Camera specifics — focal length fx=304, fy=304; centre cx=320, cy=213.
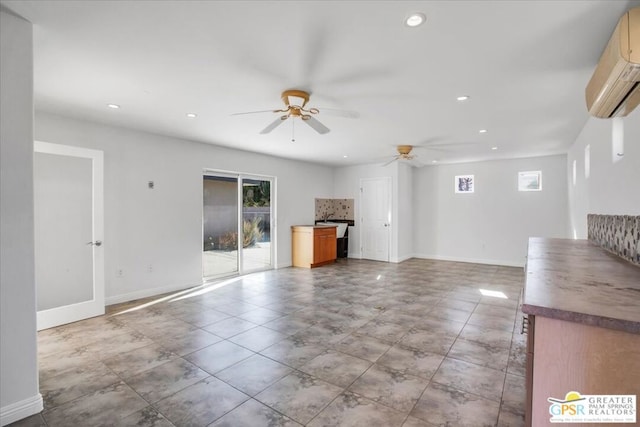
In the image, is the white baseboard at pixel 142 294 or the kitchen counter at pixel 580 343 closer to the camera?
the kitchen counter at pixel 580 343

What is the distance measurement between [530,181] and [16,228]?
8031 millimetres

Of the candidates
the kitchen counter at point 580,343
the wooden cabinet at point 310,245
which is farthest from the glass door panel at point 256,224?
the kitchen counter at point 580,343

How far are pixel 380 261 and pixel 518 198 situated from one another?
336 cm

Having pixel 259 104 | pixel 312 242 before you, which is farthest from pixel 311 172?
pixel 259 104

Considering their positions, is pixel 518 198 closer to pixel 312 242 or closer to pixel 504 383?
pixel 312 242

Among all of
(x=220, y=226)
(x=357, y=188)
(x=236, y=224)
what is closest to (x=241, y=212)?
(x=236, y=224)

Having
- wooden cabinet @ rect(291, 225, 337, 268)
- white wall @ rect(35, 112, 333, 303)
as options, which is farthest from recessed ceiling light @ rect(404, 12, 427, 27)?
wooden cabinet @ rect(291, 225, 337, 268)

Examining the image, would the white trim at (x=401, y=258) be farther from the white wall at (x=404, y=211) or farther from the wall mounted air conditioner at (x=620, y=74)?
the wall mounted air conditioner at (x=620, y=74)

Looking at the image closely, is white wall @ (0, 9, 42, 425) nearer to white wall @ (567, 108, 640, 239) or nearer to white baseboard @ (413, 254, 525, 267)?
white wall @ (567, 108, 640, 239)

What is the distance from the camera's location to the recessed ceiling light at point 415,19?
5.86 feet

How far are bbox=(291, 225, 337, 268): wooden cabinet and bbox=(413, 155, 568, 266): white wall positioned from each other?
261 cm

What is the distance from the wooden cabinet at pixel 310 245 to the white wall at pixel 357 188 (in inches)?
44.3

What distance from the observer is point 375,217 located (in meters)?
7.73

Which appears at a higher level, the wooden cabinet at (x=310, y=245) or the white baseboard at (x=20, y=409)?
the wooden cabinet at (x=310, y=245)
